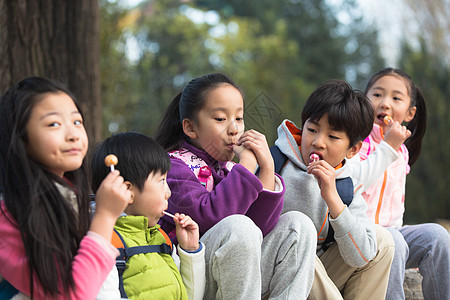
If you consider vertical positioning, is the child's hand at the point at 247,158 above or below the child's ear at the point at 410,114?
below

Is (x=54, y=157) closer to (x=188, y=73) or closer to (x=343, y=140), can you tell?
(x=343, y=140)

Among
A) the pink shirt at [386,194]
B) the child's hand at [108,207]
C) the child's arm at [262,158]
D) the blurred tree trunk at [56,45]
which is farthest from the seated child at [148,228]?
the blurred tree trunk at [56,45]

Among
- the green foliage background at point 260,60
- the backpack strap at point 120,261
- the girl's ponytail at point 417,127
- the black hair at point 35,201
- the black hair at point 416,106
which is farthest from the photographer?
the green foliage background at point 260,60

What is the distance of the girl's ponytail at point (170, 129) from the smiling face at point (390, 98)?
1300 mm

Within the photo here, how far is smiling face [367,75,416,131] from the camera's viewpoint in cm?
326

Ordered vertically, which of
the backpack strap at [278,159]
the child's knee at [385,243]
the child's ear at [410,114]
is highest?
the child's ear at [410,114]

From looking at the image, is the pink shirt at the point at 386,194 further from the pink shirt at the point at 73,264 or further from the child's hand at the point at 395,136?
the pink shirt at the point at 73,264

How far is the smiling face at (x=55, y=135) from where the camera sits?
1633 mm

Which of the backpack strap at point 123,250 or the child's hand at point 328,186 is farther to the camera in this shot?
the child's hand at point 328,186

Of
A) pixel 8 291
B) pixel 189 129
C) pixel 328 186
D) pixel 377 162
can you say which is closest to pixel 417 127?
pixel 377 162

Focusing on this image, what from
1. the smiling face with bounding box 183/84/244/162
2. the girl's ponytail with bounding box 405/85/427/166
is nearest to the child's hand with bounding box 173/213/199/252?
the smiling face with bounding box 183/84/244/162

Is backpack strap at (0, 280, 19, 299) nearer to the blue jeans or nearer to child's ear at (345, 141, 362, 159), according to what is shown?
child's ear at (345, 141, 362, 159)

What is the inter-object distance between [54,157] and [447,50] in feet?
44.0

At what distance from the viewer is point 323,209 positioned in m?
2.60
